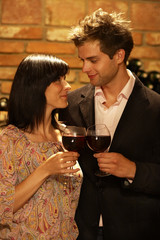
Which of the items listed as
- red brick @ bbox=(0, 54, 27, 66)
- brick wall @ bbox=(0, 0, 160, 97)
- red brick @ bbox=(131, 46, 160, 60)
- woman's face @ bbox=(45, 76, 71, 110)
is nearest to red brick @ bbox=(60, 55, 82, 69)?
brick wall @ bbox=(0, 0, 160, 97)

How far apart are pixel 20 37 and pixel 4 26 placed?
0.58ft

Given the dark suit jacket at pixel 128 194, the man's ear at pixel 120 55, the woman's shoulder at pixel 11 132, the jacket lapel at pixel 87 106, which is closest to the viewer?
the woman's shoulder at pixel 11 132

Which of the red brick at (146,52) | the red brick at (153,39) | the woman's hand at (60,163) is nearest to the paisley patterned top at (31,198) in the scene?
the woman's hand at (60,163)

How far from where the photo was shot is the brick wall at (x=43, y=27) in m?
3.08

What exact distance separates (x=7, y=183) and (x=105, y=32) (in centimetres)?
112

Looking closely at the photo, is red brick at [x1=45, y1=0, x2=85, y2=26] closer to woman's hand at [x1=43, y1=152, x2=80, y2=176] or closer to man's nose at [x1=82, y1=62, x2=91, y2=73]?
man's nose at [x1=82, y1=62, x2=91, y2=73]

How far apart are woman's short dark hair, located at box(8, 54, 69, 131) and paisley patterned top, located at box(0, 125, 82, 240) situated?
0.09 m

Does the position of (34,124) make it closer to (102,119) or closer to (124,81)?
(102,119)

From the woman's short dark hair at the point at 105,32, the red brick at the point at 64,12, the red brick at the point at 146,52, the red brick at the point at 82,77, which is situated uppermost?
the red brick at the point at 64,12

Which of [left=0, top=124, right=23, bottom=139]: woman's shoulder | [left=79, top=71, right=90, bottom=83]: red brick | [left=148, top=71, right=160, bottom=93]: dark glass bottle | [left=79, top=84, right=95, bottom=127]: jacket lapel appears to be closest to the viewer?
[left=0, top=124, right=23, bottom=139]: woman's shoulder

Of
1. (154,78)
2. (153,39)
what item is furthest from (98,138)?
(153,39)

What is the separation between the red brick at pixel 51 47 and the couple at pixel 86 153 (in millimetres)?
1028

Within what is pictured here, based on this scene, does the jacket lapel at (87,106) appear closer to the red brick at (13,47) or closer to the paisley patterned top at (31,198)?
the paisley patterned top at (31,198)

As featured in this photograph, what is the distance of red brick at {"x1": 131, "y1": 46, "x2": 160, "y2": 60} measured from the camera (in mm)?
3232
